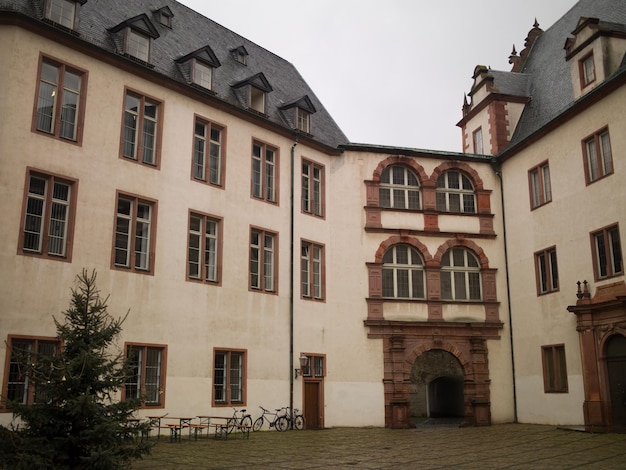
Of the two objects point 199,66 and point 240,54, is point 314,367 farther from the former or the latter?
point 240,54

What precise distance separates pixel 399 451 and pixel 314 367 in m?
8.20

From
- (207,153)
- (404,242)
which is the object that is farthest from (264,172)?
(404,242)

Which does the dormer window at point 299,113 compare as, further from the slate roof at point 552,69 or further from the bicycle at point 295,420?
the bicycle at point 295,420

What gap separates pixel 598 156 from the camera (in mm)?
22281

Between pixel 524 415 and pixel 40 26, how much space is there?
20.6 meters

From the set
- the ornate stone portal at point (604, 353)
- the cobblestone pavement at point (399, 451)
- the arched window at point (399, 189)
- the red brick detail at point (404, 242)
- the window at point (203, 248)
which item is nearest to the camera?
the cobblestone pavement at point (399, 451)

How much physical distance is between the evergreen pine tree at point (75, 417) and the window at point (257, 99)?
15.2 metres

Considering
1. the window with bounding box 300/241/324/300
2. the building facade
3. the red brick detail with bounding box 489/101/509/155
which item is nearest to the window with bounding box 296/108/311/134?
the building facade

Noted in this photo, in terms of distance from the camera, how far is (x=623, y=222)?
20.9m

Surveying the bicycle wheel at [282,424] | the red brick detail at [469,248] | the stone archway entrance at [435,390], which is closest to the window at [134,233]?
the bicycle wheel at [282,424]

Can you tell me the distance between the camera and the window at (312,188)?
25.5m

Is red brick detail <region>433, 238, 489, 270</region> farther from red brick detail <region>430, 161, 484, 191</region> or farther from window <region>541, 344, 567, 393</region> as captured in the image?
window <region>541, 344, 567, 393</region>

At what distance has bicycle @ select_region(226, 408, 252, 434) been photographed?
20684mm

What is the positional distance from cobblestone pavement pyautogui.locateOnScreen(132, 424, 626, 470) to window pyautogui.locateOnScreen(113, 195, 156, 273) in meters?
4.93
